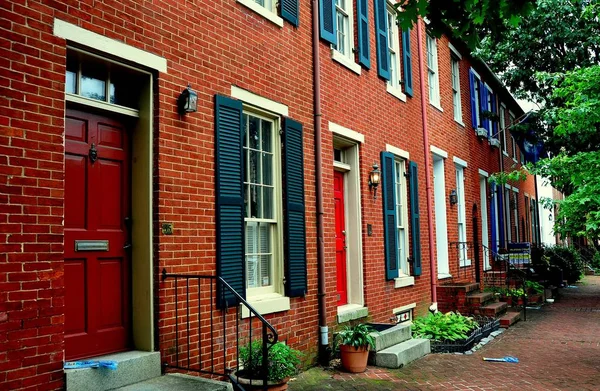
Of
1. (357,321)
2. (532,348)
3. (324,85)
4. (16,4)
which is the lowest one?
(532,348)

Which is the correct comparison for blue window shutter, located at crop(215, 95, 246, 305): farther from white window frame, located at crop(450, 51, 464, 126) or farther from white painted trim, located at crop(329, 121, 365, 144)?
white window frame, located at crop(450, 51, 464, 126)

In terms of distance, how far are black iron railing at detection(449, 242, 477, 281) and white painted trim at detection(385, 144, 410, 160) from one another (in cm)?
303

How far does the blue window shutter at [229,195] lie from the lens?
5.84m

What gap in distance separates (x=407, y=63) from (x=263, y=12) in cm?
507

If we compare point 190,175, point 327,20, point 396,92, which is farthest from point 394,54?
point 190,175

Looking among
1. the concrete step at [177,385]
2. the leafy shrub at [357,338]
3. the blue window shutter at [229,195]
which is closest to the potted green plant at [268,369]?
the concrete step at [177,385]

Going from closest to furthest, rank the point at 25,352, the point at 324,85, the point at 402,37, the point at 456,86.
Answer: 1. the point at 25,352
2. the point at 324,85
3. the point at 402,37
4. the point at 456,86

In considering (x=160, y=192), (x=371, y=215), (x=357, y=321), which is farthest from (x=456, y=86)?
(x=160, y=192)

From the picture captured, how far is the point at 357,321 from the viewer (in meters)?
8.38

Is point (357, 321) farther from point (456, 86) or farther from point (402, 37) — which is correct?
point (456, 86)

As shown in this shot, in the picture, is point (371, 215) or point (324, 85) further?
point (371, 215)

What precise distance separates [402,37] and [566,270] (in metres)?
15.4

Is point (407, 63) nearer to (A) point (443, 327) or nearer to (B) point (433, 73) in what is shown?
(B) point (433, 73)

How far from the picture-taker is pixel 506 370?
7.34 meters
